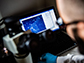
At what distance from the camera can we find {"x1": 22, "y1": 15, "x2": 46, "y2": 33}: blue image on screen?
1038 mm

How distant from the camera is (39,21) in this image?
3.64ft

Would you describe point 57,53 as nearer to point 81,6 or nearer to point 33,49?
point 33,49

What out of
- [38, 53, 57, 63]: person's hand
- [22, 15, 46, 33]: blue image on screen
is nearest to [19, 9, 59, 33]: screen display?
[22, 15, 46, 33]: blue image on screen

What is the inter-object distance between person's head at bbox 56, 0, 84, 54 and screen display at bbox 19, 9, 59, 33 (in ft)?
2.05

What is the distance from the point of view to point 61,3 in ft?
1.42

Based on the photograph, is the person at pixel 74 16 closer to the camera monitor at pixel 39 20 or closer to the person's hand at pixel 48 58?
the person's hand at pixel 48 58

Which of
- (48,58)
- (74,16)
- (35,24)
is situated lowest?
(48,58)

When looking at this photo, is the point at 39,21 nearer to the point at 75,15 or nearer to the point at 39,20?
the point at 39,20

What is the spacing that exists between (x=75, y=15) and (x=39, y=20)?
713 mm

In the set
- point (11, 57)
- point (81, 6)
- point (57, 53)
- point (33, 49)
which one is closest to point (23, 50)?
point (33, 49)

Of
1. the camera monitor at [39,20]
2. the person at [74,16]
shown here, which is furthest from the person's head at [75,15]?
the camera monitor at [39,20]

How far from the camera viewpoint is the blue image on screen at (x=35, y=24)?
1.04 metres

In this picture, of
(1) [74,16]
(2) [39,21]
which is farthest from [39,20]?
(1) [74,16]

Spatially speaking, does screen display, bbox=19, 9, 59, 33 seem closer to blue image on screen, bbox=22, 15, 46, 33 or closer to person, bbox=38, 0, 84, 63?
blue image on screen, bbox=22, 15, 46, 33
